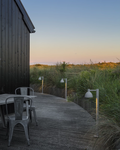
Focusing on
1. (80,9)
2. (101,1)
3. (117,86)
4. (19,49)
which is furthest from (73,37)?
(117,86)

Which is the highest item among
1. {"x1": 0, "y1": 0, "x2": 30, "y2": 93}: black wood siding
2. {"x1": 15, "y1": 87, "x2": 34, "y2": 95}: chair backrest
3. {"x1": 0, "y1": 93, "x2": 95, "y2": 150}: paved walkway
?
{"x1": 0, "y1": 0, "x2": 30, "y2": 93}: black wood siding

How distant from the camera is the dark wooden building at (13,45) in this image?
5.74 m

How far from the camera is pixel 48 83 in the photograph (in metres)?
11.2

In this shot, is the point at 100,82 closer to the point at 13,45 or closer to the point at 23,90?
the point at 23,90

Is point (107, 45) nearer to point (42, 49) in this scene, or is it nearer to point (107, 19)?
point (107, 19)

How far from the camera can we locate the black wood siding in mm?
5738

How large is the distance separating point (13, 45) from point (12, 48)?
4.7 inches

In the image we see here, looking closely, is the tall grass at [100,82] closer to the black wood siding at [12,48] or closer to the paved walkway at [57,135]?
the paved walkway at [57,135]

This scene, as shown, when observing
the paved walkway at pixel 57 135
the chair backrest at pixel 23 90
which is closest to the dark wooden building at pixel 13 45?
the chair backrest at pixel 23 90

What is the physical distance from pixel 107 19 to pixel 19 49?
7.36m

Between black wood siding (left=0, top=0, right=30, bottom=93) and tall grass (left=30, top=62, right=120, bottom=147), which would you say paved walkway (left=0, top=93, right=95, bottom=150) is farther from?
black wood siding (left=0, top=0, right=30, bottom=93)

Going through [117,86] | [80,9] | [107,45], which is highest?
[80,9]

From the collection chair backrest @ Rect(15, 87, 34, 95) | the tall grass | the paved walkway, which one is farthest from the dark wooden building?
the tall grass

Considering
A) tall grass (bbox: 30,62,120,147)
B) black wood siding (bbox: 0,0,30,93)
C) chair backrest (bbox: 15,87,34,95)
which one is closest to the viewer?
tall grass (bbox: 30,62,120,147)
